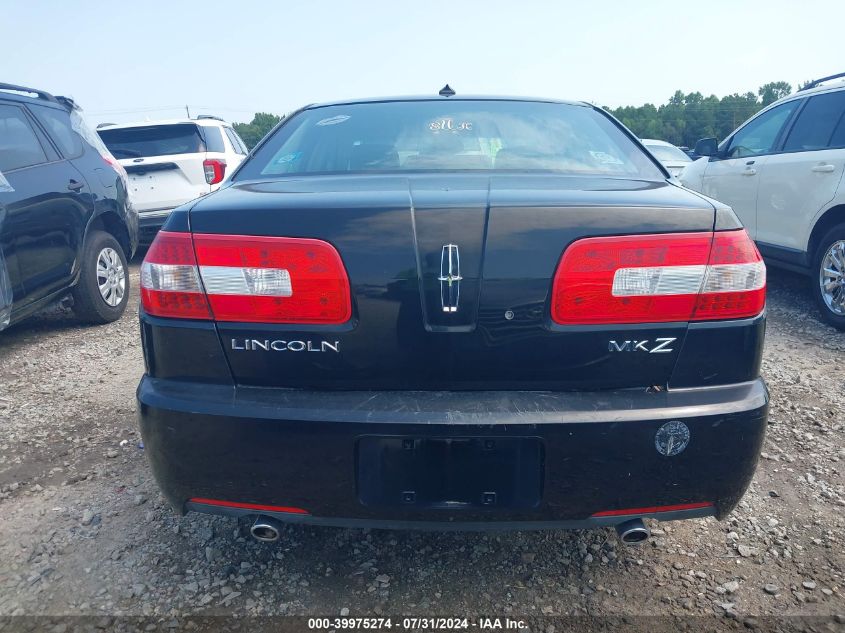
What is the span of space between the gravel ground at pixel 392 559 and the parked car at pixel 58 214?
5.17 feet

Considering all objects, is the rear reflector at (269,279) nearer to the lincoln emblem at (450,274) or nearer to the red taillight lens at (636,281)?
the lincoln emblem at (450,274)

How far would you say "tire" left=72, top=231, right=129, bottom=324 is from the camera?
476 centimetres

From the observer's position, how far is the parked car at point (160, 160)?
7.45 metres

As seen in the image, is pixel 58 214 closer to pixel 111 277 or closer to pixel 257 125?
pixel 111 277

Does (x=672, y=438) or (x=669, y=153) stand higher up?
(x=672, y=438)

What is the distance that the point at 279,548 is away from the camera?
2.19 metres

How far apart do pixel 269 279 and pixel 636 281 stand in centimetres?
95

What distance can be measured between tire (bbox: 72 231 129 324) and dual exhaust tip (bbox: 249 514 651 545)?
3705 mm

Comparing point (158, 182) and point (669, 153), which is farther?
point (669, 153)

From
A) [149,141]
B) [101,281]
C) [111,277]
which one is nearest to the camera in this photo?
[101,281]

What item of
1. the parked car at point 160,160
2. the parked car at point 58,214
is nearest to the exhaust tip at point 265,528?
the parked car at point 58,214

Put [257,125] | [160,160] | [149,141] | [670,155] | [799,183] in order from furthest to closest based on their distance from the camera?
[257,125] < [670,155] < [149,141] < [160,160] < [799,183]

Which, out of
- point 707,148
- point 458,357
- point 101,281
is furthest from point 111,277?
point 707,148

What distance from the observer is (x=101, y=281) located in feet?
16.3
